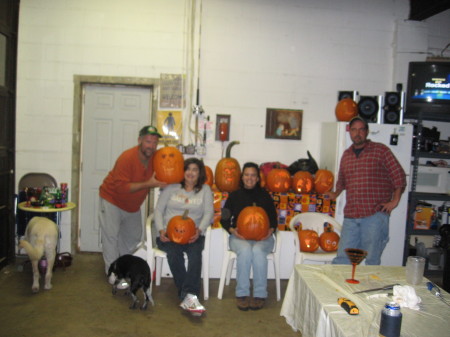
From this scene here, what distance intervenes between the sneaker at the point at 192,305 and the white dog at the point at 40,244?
140cm

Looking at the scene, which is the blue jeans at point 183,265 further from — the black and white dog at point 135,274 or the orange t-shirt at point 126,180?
the orange t-shirt at point 126,180

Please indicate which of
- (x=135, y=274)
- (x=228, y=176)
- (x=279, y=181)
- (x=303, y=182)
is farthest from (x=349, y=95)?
(x=135, y=274)

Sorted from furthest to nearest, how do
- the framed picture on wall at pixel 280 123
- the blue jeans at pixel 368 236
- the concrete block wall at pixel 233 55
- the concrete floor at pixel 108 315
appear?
the framed picture on wall at pixel 280 123 → the concrete block wall at pixel 233 55 → the blue jeans at pixel 368 236 → the concrete floor at pixel 108 315

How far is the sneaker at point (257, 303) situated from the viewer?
3363 millimetres

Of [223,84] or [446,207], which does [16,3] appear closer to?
[223,84]

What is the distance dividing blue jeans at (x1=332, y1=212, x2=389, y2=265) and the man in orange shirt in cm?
178

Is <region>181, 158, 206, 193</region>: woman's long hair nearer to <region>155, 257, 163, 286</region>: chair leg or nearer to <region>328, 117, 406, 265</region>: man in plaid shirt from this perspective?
<region>155, 257, 163, 286</region>: chair leg

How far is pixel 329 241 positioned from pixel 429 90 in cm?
243

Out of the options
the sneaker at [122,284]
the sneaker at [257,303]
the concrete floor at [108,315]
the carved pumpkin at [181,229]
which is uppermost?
the carved pumpkin at [181,229]

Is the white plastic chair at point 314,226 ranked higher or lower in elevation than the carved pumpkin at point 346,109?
lower

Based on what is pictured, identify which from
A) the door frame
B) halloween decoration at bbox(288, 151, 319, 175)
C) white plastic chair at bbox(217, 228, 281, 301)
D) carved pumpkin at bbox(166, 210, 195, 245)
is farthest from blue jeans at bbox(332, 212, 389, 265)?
the door frame

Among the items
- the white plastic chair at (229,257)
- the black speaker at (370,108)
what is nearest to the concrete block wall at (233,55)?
the black speaker at (370,108)

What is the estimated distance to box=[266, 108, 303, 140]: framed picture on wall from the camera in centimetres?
476

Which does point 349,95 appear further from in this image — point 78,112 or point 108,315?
point 108,315
